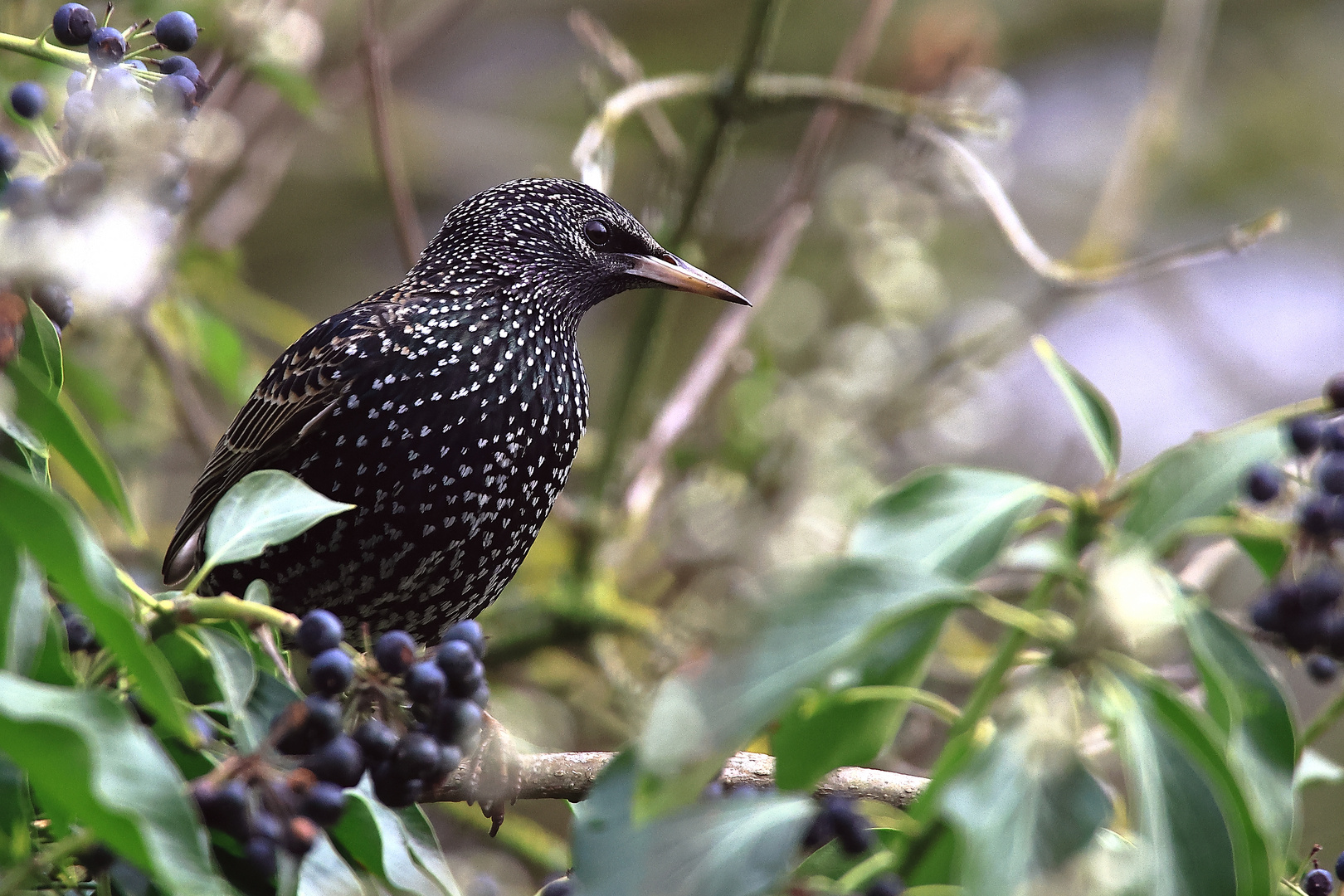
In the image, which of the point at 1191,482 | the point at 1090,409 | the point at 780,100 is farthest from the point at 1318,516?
the point at 780,100

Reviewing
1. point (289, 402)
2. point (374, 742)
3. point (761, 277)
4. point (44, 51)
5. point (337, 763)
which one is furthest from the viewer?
point (761, 277)

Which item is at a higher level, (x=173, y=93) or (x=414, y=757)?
(x=173, y=93)

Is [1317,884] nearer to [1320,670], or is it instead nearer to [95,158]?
[1320,670]

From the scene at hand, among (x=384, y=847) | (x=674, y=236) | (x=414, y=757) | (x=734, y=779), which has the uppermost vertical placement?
(x=674, y=236)

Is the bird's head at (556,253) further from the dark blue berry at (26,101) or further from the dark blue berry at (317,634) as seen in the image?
the dark blue berry at (317,634)

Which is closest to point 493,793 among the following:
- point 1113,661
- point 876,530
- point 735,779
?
point 735,779

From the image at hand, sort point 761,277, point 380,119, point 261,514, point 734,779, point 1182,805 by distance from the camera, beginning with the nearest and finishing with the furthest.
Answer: point 1182,805 → point 261,514 → point 734,779 → point 380,119 → point 761,277

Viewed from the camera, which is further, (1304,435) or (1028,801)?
(1304,435)

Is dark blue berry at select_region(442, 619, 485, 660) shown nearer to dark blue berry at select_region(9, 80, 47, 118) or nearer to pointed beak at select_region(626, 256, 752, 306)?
dark blue berry at select_region(9, 80, 47, 118)
